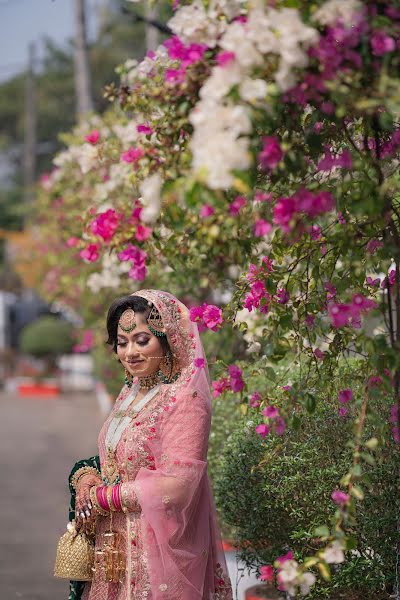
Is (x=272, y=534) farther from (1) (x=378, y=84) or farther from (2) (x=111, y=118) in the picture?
(2) (x=111, y=118)

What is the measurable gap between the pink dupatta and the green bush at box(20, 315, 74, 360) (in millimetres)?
21067

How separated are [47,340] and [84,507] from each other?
21.3 m

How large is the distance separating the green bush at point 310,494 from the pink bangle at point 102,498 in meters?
0.63

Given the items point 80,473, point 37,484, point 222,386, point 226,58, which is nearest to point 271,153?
point 226,58

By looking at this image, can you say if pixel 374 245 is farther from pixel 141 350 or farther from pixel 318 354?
pixel 141 350

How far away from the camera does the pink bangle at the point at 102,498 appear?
4285 mm

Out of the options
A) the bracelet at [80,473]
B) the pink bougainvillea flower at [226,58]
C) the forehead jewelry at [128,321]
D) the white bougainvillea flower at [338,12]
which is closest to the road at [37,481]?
the bracelet at [80,473]

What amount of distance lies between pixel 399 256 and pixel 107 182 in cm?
491

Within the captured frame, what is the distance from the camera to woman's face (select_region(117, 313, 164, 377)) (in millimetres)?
4484

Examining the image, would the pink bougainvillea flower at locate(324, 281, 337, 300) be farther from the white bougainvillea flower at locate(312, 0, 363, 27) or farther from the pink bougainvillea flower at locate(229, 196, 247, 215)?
the white bougainvillea flower at locate(312, 0, 363, 27)

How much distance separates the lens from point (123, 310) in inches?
181

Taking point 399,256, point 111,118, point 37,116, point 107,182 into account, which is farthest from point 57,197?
point 37,116

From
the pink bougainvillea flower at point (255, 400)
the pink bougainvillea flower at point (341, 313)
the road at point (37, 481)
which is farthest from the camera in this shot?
the road at point (37, 481)

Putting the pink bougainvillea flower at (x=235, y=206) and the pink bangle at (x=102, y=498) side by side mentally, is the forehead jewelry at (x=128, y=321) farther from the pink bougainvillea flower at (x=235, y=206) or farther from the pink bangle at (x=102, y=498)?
the pink bougainvillea flower at (x=235, y=206)
